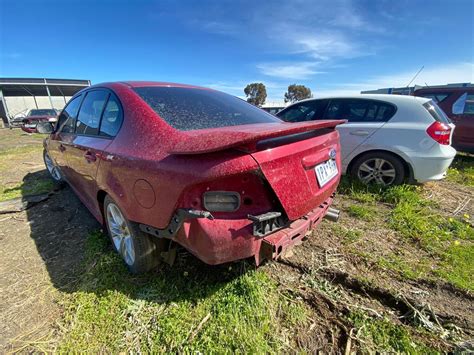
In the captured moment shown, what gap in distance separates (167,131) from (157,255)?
997 mm

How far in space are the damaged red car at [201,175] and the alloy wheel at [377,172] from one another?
6.97 feet

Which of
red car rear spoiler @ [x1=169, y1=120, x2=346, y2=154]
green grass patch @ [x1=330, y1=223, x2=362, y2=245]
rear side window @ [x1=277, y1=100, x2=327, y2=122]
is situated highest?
red car rear spoiler @ [x1=169, y1=120, x2=346, y2=154]

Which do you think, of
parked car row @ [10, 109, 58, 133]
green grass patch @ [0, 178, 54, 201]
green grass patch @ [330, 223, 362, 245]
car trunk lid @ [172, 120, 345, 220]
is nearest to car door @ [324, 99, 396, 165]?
green grass patch @ [330, 223, 362, 245]

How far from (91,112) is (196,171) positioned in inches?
75.3

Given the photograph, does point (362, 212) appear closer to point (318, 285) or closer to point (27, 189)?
point (318, 285)

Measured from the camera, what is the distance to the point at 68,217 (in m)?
3.23

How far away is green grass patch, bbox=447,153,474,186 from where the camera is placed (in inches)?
178

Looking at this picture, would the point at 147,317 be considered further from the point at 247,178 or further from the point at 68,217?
the point at 68,217

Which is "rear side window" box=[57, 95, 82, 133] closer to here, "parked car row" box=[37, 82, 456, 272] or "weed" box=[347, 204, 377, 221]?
"parked car row" box=[37, 82, 456, 272]

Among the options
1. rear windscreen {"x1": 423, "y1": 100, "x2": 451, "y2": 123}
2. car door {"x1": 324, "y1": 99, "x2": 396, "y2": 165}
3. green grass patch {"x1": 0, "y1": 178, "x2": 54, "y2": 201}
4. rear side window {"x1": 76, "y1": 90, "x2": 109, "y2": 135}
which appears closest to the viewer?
rear side window {"x1": 76, "y1": 90, "x2": 109, "y2": 135}

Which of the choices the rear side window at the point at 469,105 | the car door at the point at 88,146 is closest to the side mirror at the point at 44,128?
the car door at the point at 88,146

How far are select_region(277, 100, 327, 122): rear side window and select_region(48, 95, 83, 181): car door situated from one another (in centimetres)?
369

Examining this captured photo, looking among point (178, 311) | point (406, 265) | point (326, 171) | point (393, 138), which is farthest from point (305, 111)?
point (178, 311)

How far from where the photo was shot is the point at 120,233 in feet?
7.22
